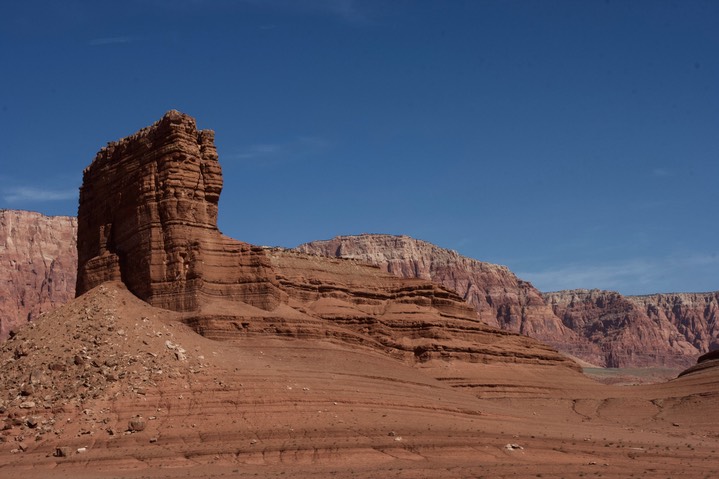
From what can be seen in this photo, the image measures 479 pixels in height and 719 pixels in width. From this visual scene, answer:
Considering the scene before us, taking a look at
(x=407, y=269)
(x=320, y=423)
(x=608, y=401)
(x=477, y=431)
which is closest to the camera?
(x=320, y=423)

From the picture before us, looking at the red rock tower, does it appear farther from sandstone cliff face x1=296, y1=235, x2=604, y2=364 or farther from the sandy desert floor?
sandstone cliff face x1=296, y1=235, x2=604, y2=364

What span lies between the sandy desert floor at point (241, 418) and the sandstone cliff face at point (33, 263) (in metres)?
101

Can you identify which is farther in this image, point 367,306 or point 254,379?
point 367,306

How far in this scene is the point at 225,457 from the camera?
4088 centimetres

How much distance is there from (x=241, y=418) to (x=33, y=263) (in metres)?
119

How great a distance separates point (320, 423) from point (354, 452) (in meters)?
2.31

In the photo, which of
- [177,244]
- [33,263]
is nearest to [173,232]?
[177,244]

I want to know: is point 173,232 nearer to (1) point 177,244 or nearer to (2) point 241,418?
(1) point 177,244

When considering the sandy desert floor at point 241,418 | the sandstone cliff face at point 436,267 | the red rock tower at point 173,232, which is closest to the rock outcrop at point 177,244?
the red rock tower at point 173,232

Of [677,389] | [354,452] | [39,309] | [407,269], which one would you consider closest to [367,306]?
[677,389]

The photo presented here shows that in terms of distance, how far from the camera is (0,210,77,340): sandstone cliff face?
148125mm

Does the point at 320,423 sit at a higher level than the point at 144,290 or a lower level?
lower

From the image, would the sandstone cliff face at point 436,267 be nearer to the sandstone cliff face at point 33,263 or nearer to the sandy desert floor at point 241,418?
the sandstone cliff face at point 33,263

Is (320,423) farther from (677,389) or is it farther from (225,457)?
(677,389)
